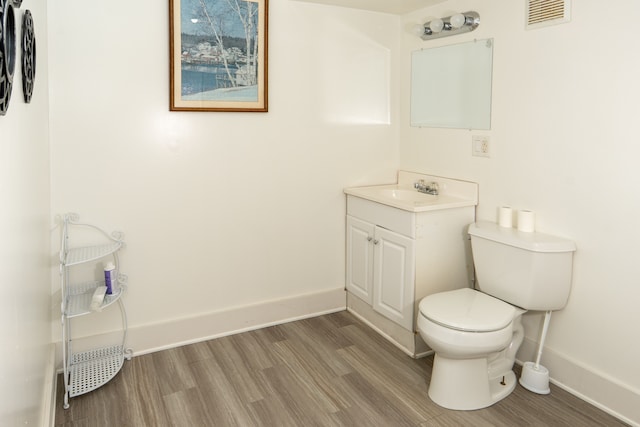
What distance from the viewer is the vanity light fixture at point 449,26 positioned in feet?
8.86

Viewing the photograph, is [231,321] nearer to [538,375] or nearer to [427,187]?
[427,187]

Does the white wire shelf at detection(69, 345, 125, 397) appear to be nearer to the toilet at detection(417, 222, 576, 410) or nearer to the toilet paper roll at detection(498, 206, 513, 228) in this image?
the toilet at detection(417, 222, 576, 410)

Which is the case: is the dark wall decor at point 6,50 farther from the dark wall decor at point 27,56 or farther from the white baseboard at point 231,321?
the white baseboard at point 231,321

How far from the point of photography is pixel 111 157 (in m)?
2.53

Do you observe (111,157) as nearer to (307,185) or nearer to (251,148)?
(251,148)

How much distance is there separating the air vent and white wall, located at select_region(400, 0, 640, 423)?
1.3 inches

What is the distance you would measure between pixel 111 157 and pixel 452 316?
1.90 metres

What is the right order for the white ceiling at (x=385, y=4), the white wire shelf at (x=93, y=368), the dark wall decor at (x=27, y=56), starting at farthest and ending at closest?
1. the white ceiling at (x=385, y=4)
2. the white wire shelf at (x=93, y=368)
3. the dark wall decor at (x=27, y=56)

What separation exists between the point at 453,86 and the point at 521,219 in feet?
3.13

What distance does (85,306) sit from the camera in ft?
7.72

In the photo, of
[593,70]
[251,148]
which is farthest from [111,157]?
[593,70]

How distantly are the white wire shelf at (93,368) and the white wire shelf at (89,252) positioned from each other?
564mm

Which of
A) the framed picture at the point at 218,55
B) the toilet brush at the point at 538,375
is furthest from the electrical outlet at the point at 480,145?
the framed picture at the point at 218,55

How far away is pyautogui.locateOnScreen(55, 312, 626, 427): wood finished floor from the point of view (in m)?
2.15
